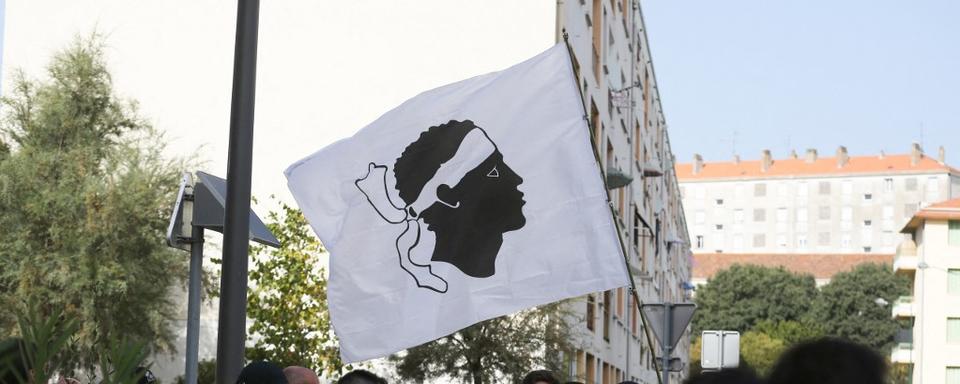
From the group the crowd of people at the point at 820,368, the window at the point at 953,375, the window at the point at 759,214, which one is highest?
the window at the point at 759,214

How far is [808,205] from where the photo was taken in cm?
12675

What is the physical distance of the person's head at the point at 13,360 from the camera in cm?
337

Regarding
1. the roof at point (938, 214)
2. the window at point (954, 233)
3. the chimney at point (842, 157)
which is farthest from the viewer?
the chimney at point (842, 157)

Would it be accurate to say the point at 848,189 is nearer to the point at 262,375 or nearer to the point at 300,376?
the point at 300,376

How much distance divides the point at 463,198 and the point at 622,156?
28.0 metres

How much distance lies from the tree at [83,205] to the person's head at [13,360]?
17203 mm

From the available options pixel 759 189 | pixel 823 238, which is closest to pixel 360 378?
pixel 823 238

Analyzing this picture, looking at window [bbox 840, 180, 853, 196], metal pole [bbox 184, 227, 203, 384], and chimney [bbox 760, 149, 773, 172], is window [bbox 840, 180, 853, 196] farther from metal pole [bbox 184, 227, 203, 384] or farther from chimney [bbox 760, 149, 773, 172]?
metal pole [bbox 184, 227, 203, 384]

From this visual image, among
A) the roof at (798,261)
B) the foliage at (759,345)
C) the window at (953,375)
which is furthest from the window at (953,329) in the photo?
the roof at (798,261)

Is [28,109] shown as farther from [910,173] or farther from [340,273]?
[910,173]

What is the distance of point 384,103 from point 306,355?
6.39 meters

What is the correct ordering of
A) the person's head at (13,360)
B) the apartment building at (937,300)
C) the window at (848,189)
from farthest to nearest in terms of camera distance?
1. the window at (848,189)
2. the apartment building at (937,300)
3. the person's head at (13,360)

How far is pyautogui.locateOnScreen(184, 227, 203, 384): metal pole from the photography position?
611 centimetres

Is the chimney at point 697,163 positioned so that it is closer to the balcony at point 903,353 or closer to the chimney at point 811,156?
the chimney at point 811,156
